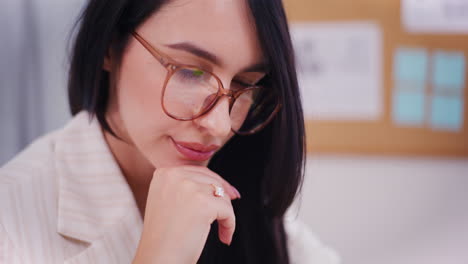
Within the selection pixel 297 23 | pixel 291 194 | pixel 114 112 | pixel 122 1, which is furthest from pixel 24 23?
pixel 291 194

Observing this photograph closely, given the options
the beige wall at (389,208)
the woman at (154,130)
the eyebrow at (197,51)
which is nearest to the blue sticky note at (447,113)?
the beige wall at (389,208)

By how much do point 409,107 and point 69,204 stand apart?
1.19 meters

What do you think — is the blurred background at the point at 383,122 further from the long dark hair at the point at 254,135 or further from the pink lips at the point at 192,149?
the pink lips at the point at 192,149

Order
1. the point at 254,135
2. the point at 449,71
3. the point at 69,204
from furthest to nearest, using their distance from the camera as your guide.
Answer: the point at 449,71
the point at 254,135
the point at 69,204

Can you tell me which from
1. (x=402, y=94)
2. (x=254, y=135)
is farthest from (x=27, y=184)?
(x=402, y=94)

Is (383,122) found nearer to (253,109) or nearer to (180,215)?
(253,109)

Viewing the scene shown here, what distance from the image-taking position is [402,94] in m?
1.62

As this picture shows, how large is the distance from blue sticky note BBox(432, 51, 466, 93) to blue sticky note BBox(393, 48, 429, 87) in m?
0.03

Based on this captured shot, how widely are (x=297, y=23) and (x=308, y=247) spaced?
0.78 metres

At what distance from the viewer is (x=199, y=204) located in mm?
794

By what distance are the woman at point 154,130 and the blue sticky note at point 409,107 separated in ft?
2.46

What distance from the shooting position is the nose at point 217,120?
0.83 metres

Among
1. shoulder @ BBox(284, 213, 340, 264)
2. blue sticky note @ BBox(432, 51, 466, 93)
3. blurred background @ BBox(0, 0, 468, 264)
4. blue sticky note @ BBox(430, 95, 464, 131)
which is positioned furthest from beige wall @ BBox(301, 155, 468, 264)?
shoulder @ BBox(284, 213, 340, 264)

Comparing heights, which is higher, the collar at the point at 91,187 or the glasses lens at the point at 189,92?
the glasses lens at the point at 189,92
